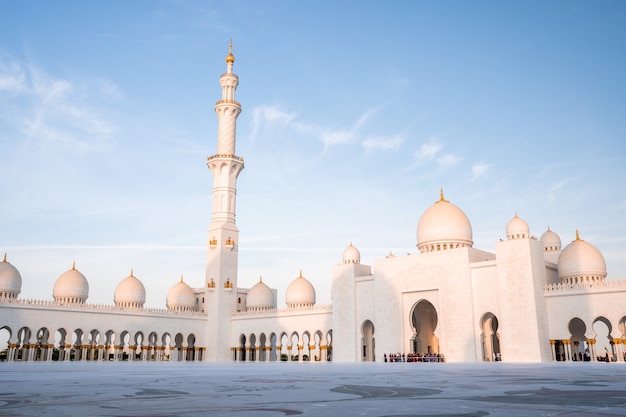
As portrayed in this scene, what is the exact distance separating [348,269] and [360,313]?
→ 295 cm

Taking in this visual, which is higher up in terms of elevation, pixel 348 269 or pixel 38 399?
pixel 348 269

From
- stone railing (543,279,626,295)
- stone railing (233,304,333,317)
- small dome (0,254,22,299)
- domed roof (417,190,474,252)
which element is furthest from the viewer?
stone railing (233,304,333,317)

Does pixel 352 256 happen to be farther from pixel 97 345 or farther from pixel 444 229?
pixel 97 345

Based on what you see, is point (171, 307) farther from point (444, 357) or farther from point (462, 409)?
point (462, 409)

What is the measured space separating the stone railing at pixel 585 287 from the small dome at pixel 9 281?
114 feet

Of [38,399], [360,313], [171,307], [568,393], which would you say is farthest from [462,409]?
[171,307]

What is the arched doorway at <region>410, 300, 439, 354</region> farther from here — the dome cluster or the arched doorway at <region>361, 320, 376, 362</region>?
the dome cluster

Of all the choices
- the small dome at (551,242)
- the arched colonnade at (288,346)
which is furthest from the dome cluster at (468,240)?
the arched colonnade at (288,346)

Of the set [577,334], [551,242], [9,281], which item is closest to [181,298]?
[9,281]

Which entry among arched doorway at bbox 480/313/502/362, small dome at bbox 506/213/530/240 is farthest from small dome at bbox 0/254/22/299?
small dome at bbox 506/213/530/240

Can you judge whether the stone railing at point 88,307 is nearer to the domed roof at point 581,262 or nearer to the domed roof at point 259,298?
the domed roof at point 259,298

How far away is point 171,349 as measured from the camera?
1736 inches

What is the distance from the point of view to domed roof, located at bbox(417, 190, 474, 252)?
114 ft

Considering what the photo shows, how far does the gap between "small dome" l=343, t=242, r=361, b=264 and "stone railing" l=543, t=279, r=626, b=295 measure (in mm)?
12929
